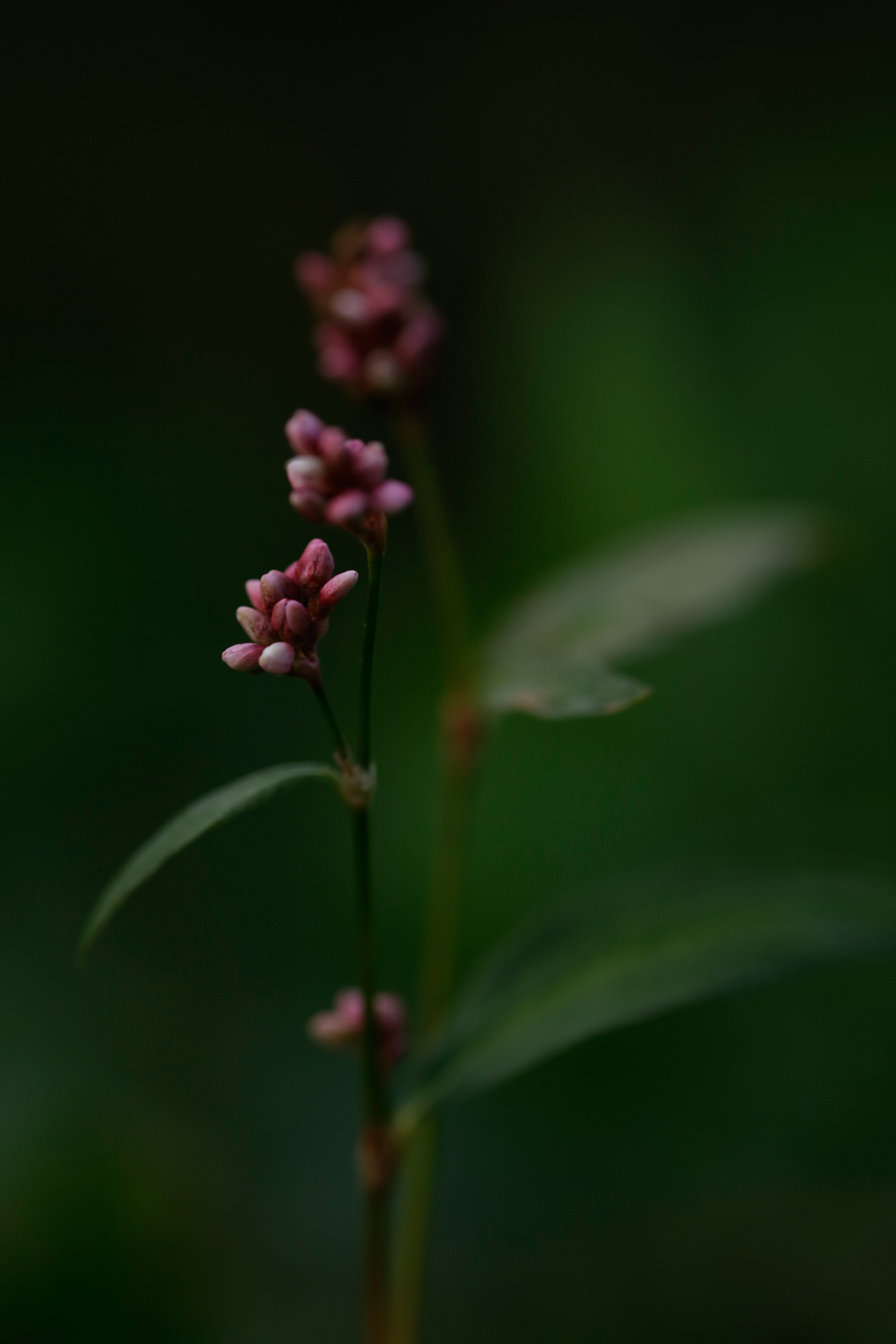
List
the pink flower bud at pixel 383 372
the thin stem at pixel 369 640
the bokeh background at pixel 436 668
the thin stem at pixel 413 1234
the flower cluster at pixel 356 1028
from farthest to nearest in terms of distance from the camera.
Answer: the bokeh background at pixel 436 668 < the pink flower bud at pixel 383 372 < the thin stem at pixel 413 1234 < the flower cluster at pixel 356 1028 < the thin stem at pixel 369 640

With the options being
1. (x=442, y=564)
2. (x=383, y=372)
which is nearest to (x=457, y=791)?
(x=442, y=564)

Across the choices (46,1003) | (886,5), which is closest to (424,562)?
(46,1003)

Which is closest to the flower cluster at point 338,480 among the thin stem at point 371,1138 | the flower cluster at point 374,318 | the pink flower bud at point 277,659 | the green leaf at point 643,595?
the pink flower bud at point 277,659

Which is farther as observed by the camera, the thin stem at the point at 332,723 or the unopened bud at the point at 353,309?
the unopened bud at the point at 353,309

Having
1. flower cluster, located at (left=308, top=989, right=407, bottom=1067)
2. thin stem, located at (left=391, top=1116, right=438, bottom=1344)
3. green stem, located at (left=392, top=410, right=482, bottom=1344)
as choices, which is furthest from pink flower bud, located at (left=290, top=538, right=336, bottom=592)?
thin stem, located at (left=391, top=1116, right=438, bottom=1344)

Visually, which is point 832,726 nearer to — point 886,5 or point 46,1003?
point 46,1003

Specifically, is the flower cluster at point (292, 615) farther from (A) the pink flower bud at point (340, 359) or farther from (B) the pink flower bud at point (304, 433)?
(A) the pink flower bud at point (340, 359)

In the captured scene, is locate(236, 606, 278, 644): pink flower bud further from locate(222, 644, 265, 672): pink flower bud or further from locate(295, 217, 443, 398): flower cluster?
locate(295, 217, 443, 398): flower cluster
